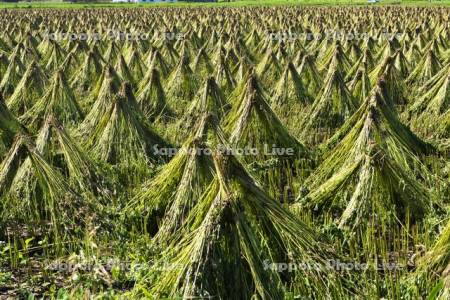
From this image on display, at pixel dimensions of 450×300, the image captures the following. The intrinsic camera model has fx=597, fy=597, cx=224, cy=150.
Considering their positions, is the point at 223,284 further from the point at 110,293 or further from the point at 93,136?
the point at 93,136

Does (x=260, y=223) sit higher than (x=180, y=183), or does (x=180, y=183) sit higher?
(x=180, y=183)

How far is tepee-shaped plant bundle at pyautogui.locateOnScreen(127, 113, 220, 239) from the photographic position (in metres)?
4.09

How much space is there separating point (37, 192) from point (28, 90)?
4.08m

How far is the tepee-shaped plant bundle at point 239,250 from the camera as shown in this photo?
3172mm

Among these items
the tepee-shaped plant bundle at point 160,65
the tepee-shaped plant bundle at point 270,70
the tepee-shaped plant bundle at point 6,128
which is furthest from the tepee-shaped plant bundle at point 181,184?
the tepee-shaped plant bundle at point 160,65

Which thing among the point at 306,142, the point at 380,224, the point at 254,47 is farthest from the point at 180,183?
the point at 254,47

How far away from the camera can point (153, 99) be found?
798cm

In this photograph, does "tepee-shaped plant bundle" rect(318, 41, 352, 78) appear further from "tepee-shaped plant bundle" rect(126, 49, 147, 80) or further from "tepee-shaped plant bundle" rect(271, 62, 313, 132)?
"tepee-shaped plant bundle" rect(126, 49, 147, 80)

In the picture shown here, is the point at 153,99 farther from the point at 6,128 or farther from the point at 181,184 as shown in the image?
the point at 181,184

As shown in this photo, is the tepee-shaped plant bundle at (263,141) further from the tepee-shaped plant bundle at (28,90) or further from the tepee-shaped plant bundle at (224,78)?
the tepee-shaped plant bundle at (28,90)

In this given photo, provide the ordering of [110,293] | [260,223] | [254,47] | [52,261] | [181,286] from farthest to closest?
[254,47], [52,261], [260,223], [181,286], [110,293]

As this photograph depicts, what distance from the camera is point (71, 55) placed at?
10.6m

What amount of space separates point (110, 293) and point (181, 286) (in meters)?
0.41

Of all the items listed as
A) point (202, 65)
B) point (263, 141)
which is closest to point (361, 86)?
point (263, 141)
